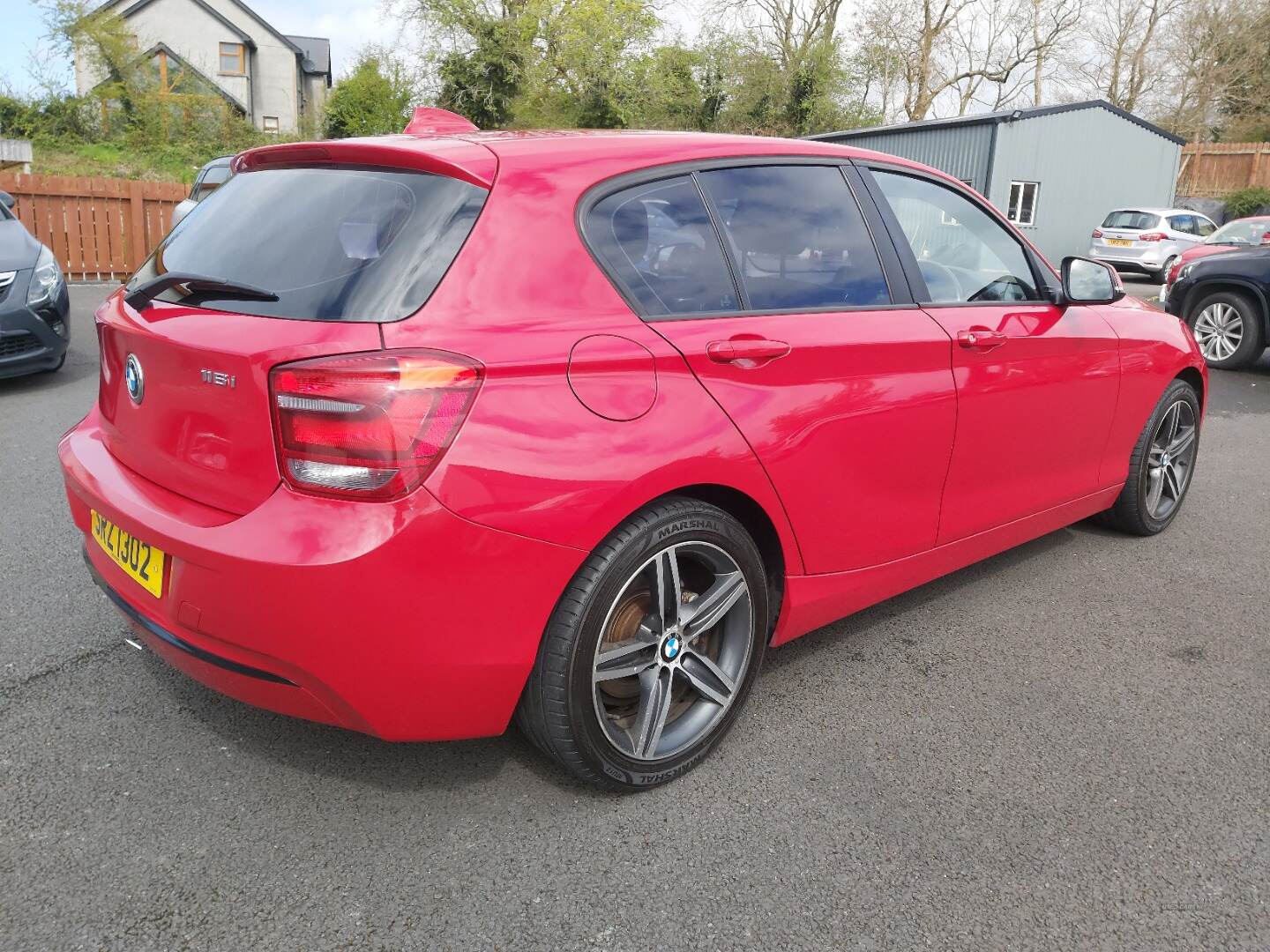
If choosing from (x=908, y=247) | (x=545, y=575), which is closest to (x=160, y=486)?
(x=545, y=575)

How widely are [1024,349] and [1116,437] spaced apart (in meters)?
1.01

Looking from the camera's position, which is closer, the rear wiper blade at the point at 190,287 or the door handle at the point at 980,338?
the rear wiper blade at the point at 190,287

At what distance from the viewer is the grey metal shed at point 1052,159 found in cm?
2434

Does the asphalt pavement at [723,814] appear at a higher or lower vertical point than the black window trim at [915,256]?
lower

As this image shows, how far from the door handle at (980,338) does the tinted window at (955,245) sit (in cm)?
13

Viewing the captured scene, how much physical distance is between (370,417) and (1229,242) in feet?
45.3

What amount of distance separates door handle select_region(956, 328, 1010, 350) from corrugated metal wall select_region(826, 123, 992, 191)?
2169 cm

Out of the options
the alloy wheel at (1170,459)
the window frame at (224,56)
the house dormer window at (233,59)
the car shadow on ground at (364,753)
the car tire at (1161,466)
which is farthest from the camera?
the house dormer window at (233,59)

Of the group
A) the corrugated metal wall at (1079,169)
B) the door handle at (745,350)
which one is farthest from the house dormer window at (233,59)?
the door handle at (745,350)

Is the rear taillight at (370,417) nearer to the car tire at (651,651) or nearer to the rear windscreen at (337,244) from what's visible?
the rear windscreen at (337,244)

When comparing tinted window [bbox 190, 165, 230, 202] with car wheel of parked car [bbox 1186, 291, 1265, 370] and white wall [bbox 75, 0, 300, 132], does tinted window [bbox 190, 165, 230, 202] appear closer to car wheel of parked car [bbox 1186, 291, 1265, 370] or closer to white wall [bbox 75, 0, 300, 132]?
car wheel of parked car [bbox 1186, 291, 1265, 370]

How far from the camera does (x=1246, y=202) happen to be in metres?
30.8

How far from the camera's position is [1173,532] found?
4805 mm

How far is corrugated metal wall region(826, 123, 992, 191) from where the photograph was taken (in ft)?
79.7
